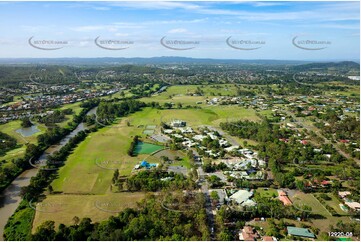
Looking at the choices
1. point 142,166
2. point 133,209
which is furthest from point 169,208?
point 142,166

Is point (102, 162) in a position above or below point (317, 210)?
above

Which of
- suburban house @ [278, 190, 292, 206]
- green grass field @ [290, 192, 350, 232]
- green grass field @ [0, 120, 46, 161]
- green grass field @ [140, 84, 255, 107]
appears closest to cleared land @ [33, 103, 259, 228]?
green grass field @ [0, 120, 46, 161]

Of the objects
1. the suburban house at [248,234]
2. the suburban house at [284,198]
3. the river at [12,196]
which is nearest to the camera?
the suburban house at [248,234]

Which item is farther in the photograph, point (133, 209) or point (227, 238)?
A: point (133, 209)

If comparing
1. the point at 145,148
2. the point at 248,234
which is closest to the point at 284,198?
the point at 248,234

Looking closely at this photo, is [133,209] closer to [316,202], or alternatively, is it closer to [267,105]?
[316,202]

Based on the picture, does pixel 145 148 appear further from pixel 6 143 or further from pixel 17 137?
pixel 17 137

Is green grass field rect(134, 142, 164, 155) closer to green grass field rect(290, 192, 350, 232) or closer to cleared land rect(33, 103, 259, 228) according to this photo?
cleared land rect(33, 103, 259, 228)

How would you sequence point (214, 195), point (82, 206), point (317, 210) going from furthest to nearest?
point (214, 195), point (82, 206), point (317, 210)

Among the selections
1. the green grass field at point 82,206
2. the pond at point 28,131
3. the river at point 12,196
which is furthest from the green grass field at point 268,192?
the pond at point 28,131

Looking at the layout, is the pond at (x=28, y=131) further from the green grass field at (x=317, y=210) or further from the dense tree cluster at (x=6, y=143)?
the green grass field at (x=317, y=210)

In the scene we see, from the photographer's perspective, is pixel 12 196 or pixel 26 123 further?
pixel 26 123
